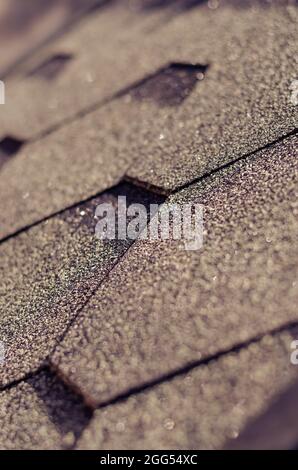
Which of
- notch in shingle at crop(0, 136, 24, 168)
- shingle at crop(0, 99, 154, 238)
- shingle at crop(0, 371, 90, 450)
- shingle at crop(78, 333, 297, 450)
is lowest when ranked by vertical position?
shingle at crop(78, 333, 297, 450)

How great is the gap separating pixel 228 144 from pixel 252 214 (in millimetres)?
172

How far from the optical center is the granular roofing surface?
1.94 feet

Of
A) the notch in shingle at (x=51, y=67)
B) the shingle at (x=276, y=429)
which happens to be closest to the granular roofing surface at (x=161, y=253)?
the shingle at (x=276, y=429)

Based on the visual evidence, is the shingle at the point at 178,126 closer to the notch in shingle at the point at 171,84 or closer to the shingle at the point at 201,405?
the notch in shingle at the point at 171,84

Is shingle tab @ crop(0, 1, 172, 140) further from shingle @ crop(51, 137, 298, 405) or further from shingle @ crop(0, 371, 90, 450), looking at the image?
shingle @ crop(0, 371, 90, 450)

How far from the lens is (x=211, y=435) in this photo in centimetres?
56

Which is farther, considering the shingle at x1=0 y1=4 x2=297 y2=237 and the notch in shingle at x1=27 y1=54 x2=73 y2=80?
the notch in shingle at x1=27 y1=54 x2=73 y2=80

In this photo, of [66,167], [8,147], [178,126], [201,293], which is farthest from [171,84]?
[201,293]

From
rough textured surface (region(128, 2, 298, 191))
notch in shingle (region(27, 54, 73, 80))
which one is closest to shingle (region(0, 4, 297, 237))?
rough textured surface (region(128, 2, 298, 191))

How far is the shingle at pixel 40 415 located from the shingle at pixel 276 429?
206 millimetres

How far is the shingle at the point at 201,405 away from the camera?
1.84 feet

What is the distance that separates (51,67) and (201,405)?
1096 mm

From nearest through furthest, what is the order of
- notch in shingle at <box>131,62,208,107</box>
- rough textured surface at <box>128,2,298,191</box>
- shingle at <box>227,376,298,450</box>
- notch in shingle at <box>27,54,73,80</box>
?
1. shingle at <box>227,376,298,450</box>
2. rough textured surface at <box>128,2,298,191</box>
3. notch in shingle at <box>131,62,208,107</box>
4. notch in shingle at <box>27,54,73,80</box>
